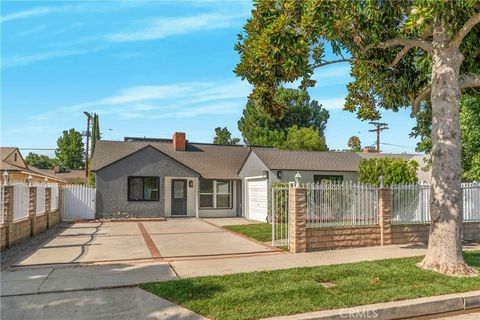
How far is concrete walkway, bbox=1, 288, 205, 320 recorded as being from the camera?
563cm

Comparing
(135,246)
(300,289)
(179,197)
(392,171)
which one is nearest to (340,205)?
(300,289)

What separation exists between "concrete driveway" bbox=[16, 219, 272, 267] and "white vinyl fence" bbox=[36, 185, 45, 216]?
1258 mm

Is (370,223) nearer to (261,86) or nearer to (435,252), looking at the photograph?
(435,252)

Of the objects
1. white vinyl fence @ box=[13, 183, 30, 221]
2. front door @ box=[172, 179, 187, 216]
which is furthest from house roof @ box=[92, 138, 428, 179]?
white vinyl fence @ box=[13, 183, 30, 221]

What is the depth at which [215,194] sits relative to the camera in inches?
960

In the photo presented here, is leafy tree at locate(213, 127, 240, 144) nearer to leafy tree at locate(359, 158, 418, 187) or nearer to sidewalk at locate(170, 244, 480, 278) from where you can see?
leafy tree at locate(359, 158, 418, 187)

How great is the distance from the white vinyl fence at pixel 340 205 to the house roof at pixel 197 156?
42.3 feet

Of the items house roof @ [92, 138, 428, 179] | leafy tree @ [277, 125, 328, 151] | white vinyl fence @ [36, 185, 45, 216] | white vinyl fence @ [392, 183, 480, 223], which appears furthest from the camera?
leafy tree @ [277, 125, 328, 151]

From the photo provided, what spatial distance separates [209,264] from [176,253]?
1.83m

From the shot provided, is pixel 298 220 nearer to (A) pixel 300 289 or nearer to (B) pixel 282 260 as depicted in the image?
(B) pixel 282 260

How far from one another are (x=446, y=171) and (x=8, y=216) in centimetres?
1154

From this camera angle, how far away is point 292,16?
30.8ft

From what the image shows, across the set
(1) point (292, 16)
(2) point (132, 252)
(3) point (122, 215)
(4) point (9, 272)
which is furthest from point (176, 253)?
(3) point (122, 215)

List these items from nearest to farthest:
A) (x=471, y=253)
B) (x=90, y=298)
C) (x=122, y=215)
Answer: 1. (x=90, y=298)
2. (x=471, y=253)
3. (x=122, y=215)
